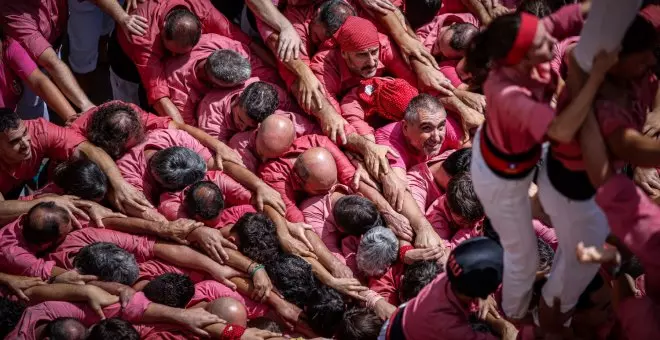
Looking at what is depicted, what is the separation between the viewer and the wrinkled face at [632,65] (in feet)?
10.4

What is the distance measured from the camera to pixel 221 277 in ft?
15.3

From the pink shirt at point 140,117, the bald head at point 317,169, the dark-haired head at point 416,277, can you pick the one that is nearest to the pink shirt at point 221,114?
the pink shirt at point 140,117

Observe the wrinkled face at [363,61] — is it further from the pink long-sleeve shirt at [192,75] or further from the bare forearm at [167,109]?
the bare forearm at [167,109]

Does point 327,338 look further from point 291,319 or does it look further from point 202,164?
point 202,164

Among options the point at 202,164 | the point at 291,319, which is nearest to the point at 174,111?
the point at 202,164

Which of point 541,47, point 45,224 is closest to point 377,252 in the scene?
point 45,224

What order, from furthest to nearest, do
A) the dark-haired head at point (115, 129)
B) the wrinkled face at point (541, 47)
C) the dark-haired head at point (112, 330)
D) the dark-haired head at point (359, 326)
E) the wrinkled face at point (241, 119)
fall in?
the wrinkled face at point (241, 119) < the dark-haired head at point (115, 129) < the dark-haired head at point (359, 326) < the dark-haired head at point (112, 330) < the wrinkled face at point (541, 47)

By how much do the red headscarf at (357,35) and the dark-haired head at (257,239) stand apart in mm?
1209

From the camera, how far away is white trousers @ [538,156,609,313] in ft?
11.1

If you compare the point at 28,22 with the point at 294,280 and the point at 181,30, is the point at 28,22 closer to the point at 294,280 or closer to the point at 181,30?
the point at 181,30

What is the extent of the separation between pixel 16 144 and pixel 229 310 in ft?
5.10

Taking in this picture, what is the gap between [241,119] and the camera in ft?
17.5

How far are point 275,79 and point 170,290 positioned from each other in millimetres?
1756

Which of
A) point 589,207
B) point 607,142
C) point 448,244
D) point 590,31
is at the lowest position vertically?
point 448,244
